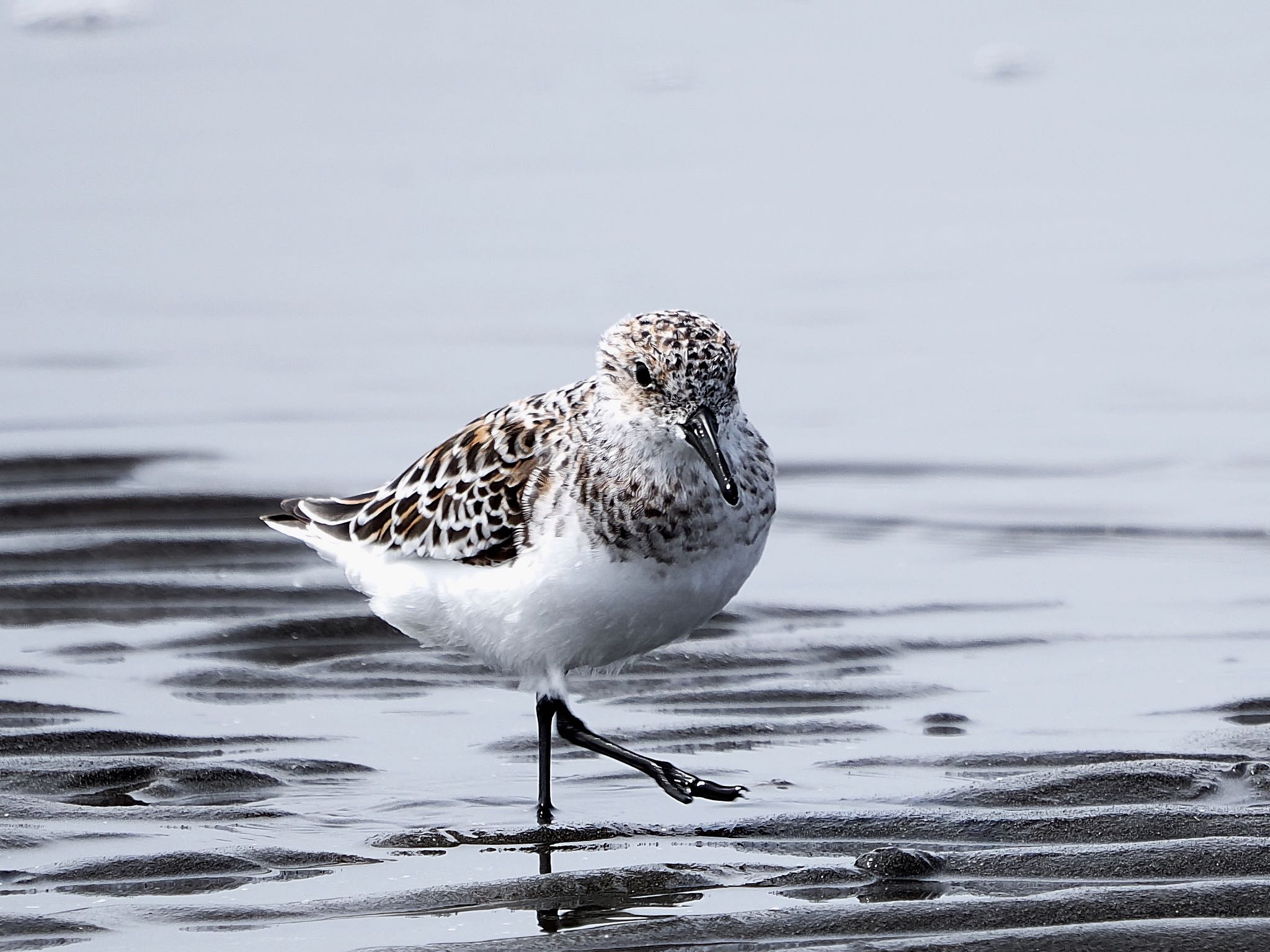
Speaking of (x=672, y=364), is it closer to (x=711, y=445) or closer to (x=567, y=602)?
(x=711, y=445)

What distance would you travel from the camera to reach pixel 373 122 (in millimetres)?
14328

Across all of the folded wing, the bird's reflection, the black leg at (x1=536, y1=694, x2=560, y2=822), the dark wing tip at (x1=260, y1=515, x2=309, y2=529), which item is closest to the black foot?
the black leg at (x1=536, y1=694, x2=560, y2=822)

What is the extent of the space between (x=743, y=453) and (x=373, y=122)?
977 centimetres

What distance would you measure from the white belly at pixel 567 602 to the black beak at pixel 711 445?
0.24 meters

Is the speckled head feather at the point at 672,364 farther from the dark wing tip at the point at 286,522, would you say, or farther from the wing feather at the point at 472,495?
the dark wing tip at the point at 286,522

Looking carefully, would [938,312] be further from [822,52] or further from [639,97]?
[822,52]

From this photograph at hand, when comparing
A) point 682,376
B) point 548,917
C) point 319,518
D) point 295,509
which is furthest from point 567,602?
point 295,509

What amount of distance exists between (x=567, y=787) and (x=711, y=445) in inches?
45.2

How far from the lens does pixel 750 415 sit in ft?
30.5

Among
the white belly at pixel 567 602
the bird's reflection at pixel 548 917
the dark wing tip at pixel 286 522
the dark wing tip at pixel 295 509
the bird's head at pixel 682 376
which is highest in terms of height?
the bird's head at pixel 682 376

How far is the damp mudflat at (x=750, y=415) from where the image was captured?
14.9 ft

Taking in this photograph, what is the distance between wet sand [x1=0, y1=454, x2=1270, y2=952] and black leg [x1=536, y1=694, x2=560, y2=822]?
63mm

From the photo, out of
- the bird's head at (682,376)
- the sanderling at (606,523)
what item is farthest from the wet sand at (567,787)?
the bird's head at (682,376)

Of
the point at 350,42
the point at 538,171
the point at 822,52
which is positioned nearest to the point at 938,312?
the point at 538,171
